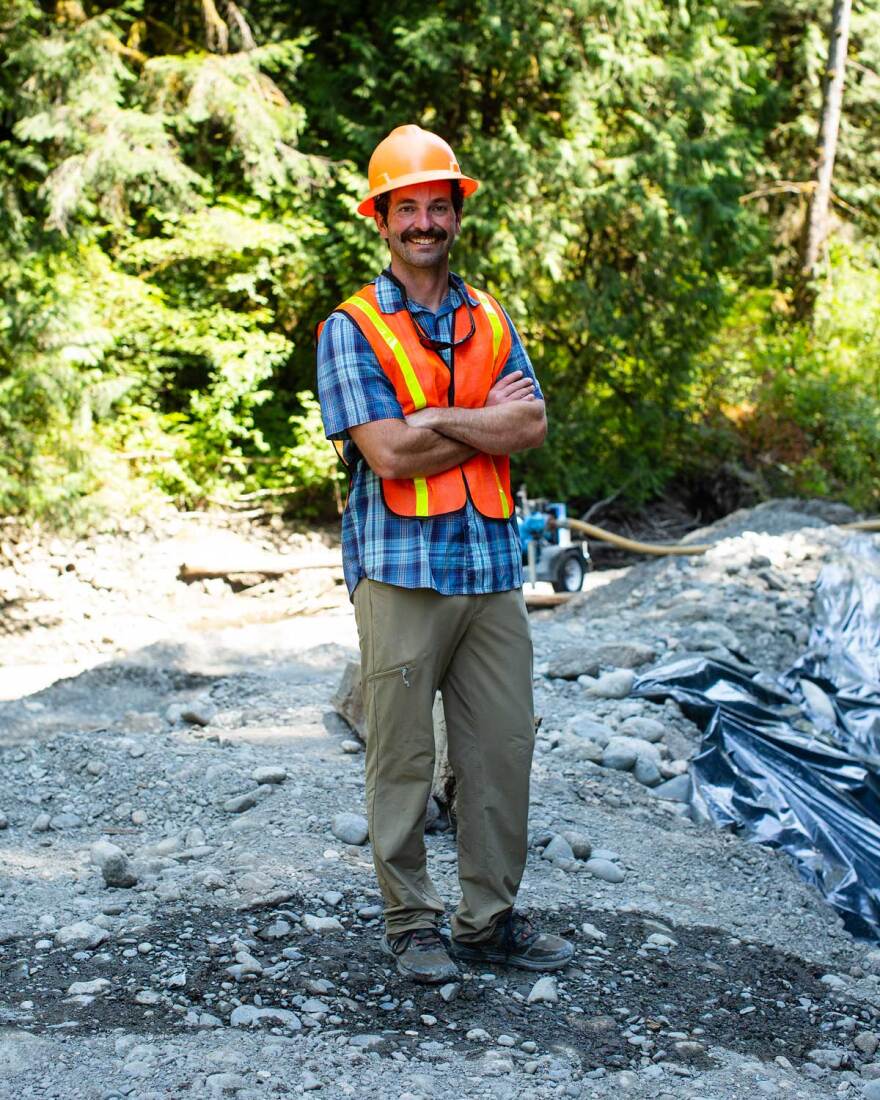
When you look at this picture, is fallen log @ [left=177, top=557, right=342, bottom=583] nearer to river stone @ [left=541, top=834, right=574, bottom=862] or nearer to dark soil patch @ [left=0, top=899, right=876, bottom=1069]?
river stone @ [left=541, top=834, right=574, bottom=862]

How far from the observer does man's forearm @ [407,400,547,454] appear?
10.3ft

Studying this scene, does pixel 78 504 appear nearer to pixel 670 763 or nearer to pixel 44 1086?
pixel 670 763

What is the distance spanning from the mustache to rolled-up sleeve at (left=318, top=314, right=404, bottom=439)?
0.88 ft

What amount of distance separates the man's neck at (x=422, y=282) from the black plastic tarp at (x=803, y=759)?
2.84 meters

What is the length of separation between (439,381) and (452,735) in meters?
0.95

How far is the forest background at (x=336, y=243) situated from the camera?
42.2 ft

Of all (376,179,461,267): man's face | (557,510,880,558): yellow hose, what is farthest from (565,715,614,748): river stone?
(557,510,880,558): yellow hose

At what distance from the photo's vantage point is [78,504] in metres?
12.5

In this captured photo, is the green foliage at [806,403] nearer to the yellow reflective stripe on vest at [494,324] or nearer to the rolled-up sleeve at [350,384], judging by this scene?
the yellow reflective stripe on vest at [494,324]

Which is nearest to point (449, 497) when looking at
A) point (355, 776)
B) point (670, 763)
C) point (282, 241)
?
point (355, 776)

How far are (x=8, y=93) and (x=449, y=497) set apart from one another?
38.7 feet

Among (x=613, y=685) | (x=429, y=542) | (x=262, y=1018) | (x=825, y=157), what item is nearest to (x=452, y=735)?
(x=429, y=542)

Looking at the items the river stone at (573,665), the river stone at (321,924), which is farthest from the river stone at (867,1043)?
the river stone at (573,665)

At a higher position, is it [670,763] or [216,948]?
[216,948]
